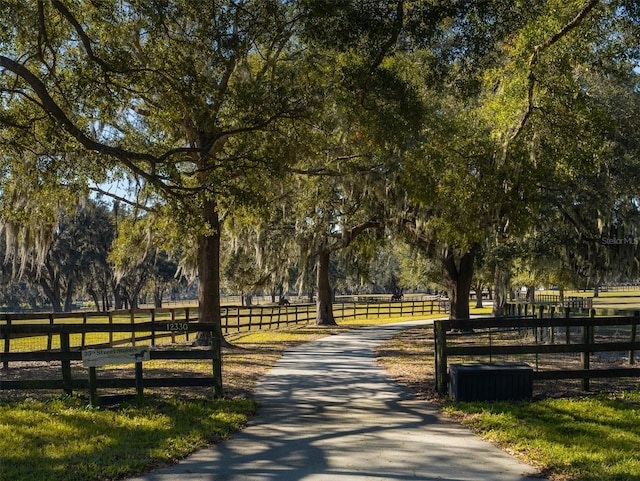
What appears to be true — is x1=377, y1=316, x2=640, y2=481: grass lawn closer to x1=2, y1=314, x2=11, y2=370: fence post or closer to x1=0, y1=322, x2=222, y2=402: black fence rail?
x1=0, y1=322, x2=222, y2=402: black fence rail

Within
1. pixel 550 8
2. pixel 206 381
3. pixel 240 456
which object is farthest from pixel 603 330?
pixel 240 456

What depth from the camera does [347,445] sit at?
6496mm

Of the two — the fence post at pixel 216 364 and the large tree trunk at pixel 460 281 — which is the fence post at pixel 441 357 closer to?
the fence post at pixel 216 364

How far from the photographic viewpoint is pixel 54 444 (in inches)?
249

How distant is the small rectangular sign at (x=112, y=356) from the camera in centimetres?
793

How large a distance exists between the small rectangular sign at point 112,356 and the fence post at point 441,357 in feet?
14.0

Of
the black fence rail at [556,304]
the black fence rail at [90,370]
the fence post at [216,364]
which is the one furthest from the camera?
the black fence rail at [556,304]

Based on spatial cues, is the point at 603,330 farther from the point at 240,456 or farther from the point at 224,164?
the point at 240,456

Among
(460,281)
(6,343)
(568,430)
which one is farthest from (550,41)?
(460,281)

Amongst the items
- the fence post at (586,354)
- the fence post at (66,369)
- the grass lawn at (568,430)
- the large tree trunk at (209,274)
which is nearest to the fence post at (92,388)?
the fence post at (66,369)

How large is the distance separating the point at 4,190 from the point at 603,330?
69.5 ft

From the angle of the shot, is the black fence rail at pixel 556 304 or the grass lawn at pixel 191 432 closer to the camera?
the grass lawn at pixel 191 432

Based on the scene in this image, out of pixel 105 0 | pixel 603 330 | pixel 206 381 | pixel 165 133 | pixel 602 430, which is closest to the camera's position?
pixel 602 430

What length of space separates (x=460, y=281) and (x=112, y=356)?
16124mm
